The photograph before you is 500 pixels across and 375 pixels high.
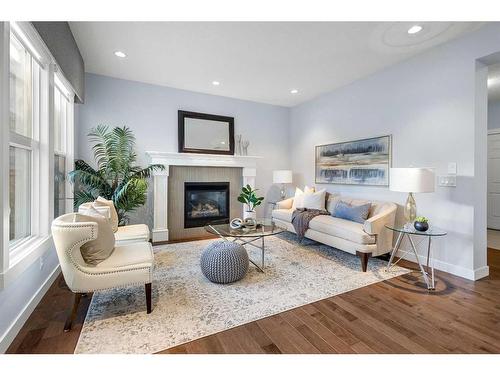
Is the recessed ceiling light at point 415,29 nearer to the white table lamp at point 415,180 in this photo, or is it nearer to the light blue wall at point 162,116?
the white table lamp at point 415,180

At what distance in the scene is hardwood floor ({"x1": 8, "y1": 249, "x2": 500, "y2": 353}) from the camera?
1561mm

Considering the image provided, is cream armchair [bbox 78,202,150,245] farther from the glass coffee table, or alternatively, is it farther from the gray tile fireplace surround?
the gray tile fireplace surround

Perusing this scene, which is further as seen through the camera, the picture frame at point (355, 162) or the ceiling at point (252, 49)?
the picture frame at point (355, 162)

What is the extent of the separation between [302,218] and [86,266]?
2.92 m

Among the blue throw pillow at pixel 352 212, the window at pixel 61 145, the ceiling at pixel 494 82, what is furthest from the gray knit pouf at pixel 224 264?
the ceiling at pixel 494 82

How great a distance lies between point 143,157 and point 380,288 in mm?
4021

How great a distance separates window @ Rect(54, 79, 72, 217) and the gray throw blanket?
3.38m

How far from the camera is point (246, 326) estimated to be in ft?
5.83

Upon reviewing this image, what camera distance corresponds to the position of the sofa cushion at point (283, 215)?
4273 millimetres

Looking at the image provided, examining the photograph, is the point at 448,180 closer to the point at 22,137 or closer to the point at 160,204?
the point at 160,204

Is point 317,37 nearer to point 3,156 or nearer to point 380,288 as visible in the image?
point 380,288

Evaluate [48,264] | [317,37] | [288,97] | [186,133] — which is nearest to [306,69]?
[317,37]

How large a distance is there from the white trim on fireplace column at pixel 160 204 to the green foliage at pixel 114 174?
0.18 m

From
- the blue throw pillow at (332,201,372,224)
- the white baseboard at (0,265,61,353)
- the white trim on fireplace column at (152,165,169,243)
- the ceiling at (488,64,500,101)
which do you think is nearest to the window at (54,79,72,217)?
the white baseboard at (0,265,61,353)
